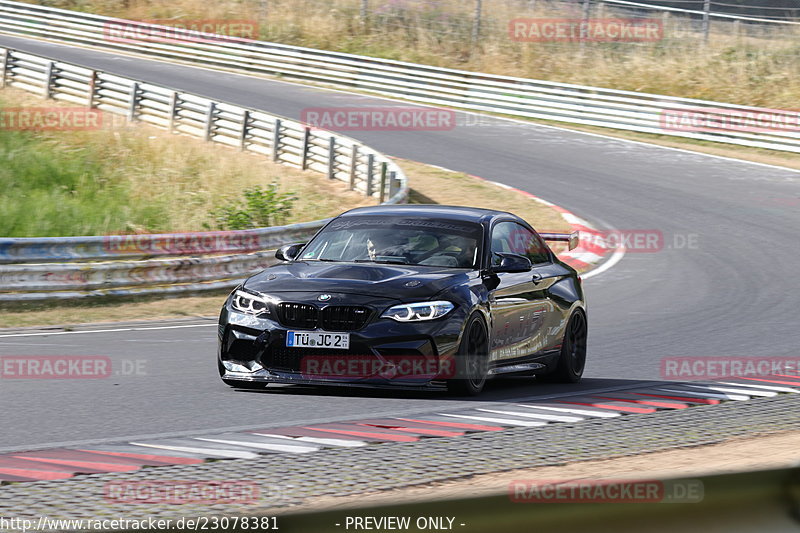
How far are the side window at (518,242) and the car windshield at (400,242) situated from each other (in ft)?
0.89

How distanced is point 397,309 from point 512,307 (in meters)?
1.40

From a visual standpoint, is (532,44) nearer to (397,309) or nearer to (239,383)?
(239,383)

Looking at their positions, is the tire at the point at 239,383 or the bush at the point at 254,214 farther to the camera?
the bush at the point at 254,214

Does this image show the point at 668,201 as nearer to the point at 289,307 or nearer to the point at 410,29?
the point at 289,307

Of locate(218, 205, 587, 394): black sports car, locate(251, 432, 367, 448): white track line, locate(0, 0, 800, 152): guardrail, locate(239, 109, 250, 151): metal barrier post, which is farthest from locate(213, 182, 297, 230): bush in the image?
locate(0, 0, 800, 152): guardrail

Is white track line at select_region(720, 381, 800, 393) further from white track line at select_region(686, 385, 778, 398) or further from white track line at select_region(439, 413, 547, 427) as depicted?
white track line at select_region(439, 413, 547, 427)

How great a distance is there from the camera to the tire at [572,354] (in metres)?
10.6

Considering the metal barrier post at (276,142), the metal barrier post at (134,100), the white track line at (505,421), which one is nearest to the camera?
the white track line at (505,421)

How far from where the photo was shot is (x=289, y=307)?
882cm

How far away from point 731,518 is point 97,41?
46.3 meters

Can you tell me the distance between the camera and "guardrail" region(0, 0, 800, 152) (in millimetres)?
33656

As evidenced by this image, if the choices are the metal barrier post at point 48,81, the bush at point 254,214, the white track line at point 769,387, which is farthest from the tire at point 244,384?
the metal barrier post at point 48,81

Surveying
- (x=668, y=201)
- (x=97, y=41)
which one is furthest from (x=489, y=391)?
(x=97, y=41)

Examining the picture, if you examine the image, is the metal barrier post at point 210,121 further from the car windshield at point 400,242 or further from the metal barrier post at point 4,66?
the car windshield at point 400,242
